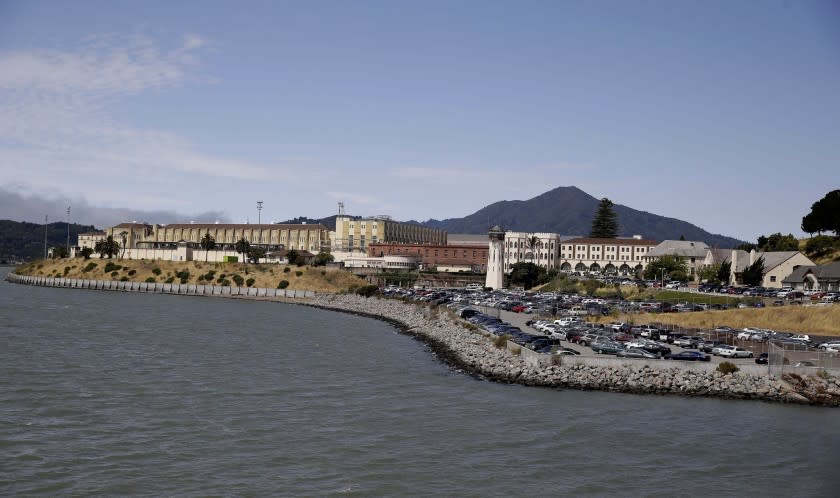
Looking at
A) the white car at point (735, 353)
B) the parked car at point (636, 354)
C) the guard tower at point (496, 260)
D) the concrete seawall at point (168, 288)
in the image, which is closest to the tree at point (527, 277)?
the guard tower at point (496, 260)

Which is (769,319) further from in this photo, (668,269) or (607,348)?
(668,269)

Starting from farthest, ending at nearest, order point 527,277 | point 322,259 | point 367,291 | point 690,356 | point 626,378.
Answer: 1. point 322,259
2. point 527,277
3. point 367,291
4. point 690,356
5. point 626,378

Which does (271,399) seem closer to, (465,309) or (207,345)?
(207,345)

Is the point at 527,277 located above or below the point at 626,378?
above

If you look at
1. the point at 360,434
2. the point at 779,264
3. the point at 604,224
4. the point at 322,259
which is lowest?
the point at 360,434

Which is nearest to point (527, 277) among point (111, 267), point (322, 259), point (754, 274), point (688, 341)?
point (754, 274)

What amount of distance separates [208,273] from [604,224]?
257ft

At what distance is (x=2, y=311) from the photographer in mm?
63562

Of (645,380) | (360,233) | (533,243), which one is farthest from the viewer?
(360,233)

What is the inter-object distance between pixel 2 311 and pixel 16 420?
44.1m

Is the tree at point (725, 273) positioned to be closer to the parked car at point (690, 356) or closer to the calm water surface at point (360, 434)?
the parked car at point (690, 356)

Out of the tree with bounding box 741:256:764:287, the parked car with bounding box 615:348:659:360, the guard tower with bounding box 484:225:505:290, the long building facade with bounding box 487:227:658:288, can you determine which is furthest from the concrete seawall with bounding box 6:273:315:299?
the parked car with bounding box 615:348:659:360

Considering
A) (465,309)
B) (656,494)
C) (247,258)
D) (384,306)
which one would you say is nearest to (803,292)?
(465,309)

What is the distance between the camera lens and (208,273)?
107500mm
